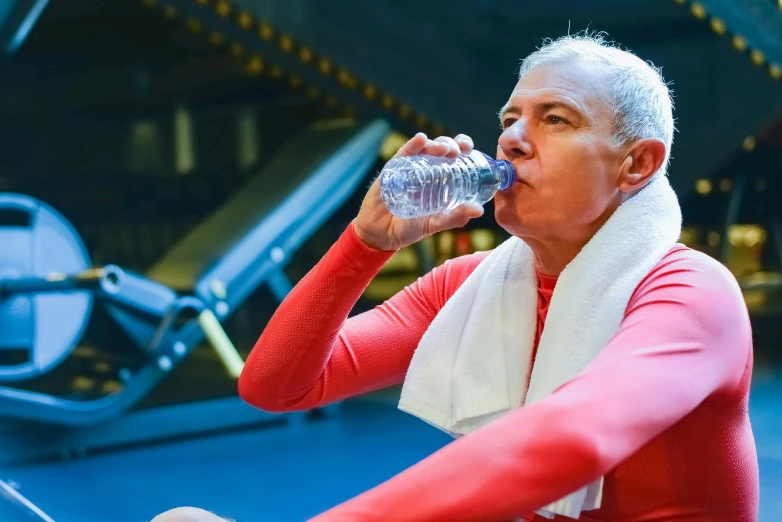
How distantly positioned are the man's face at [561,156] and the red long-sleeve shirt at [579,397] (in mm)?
120

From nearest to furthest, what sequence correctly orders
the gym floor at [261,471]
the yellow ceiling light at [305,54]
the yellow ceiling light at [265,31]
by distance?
1. the gym floor at [261,471]
2. the yellow ceiling light at [265,31]
3. the yellow ceiling light at [305,54]

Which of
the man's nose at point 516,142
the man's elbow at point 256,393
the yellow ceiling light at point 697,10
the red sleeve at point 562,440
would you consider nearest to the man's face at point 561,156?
the man's nose at point 516,142

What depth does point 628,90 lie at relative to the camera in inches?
42.6

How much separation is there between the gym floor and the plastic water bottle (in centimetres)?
128

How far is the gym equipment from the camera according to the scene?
2.99 meters

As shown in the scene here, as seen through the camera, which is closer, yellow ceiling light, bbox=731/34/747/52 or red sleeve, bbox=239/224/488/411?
red sleeve, bbox=239/224/488/411

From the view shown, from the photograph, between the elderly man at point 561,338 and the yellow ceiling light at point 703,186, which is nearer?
the elderly man at point 561,338

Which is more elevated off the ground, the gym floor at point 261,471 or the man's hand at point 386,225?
the man's hand at point 386,225

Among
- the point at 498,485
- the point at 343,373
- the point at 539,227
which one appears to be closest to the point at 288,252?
the point at 343,373

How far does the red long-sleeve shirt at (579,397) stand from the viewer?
28.4 inches

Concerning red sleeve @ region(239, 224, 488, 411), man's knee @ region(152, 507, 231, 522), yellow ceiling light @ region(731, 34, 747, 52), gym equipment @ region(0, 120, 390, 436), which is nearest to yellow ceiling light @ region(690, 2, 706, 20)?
yellow ceiling light @ region(731, 34, 747, 52)

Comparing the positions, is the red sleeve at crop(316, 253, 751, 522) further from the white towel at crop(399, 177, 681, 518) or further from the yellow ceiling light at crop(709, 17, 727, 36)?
the yellow ceiling light at crop(709, 17, 727, 36)

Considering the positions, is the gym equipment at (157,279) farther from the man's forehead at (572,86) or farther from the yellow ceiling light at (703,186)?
the man's forehead at (572,86)

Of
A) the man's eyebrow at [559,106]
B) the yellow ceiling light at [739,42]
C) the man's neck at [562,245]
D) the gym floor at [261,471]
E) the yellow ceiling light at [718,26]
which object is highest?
the yellow ceiling light at [718,26]
